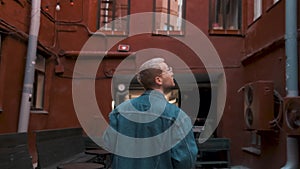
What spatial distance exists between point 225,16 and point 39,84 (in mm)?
4124

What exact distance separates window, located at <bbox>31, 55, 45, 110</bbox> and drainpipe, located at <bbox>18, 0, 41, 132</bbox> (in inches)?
29.9

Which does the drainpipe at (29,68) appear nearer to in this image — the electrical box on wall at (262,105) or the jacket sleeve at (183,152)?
the electrical box on wall at (262,105)

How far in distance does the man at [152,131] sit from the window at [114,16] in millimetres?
5444

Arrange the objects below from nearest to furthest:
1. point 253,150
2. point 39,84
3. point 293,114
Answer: point 293,114, point 253,150, point 39,84

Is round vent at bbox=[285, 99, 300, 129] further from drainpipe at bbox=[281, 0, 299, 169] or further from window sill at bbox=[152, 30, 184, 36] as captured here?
window sill at bbox=[152, 30, 184, 36]

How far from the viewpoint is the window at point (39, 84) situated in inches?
246

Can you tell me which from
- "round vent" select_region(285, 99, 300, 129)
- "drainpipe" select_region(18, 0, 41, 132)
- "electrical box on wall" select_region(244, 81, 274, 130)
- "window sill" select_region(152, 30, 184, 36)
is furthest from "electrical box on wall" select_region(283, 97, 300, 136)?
"drainpipe" select_region(18, 0, 41, 132)

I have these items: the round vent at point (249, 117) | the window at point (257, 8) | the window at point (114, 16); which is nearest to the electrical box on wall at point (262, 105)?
the round vent at point (249, 117)

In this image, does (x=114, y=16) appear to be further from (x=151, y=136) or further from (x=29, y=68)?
(x=151, y=136)

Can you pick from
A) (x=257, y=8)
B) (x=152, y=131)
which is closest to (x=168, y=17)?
(x=257, y=8)

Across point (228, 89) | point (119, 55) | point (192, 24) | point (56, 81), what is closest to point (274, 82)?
point (228, 89)

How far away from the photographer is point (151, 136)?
1.78 metres

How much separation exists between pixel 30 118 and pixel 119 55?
224cm

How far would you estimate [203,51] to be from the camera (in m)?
7.17
